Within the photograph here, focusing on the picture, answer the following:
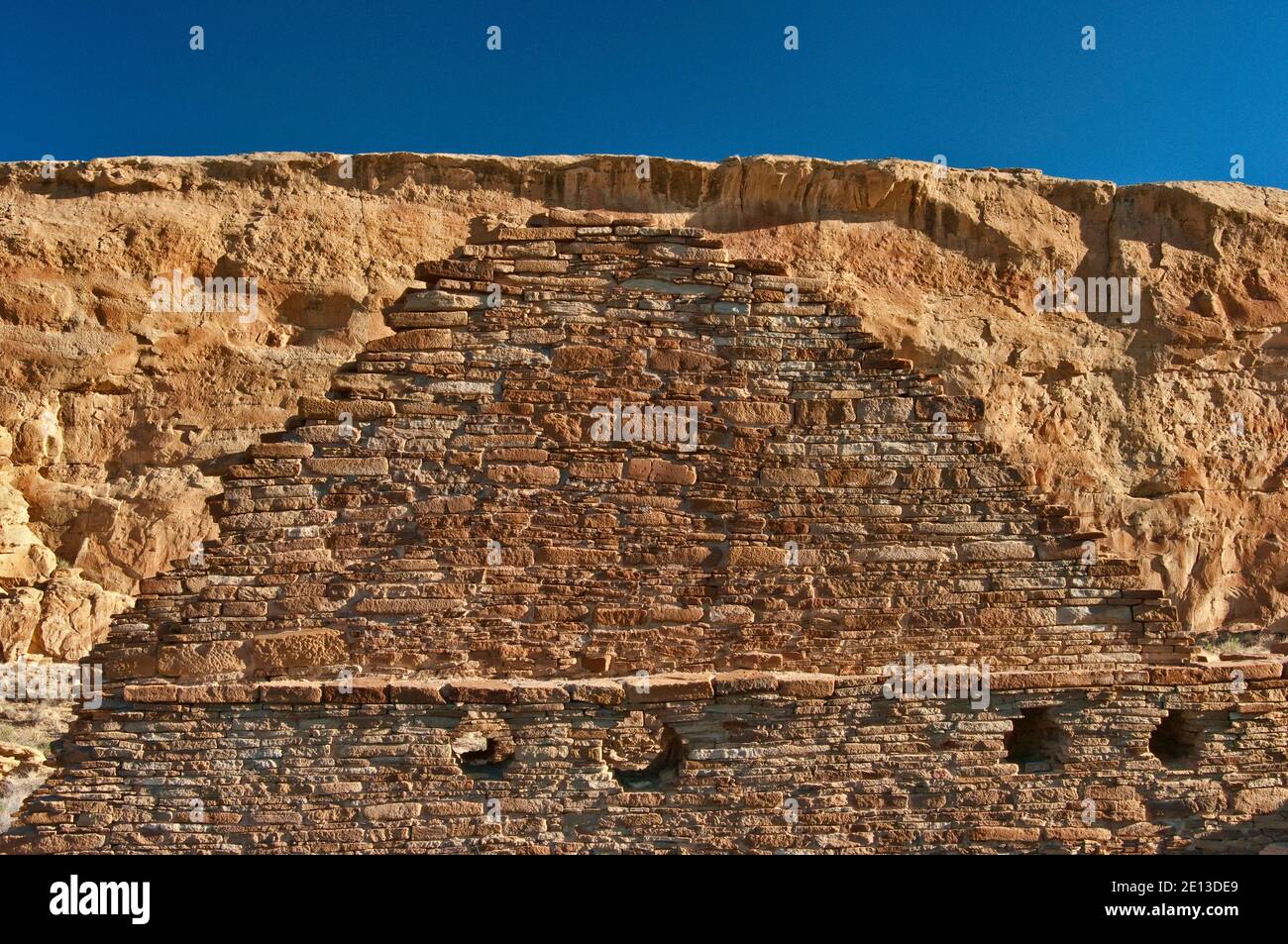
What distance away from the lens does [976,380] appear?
13.7 meters

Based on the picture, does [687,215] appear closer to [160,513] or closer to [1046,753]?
[160,513]

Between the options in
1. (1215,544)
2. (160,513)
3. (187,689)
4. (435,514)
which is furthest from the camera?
(1215,544)

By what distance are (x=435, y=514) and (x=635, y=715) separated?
1.60 m

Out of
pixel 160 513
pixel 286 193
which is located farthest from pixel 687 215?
pixel 160 513

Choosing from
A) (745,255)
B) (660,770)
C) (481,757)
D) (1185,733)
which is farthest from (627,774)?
(745,255)

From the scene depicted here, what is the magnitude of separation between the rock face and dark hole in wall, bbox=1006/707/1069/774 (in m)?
0.02

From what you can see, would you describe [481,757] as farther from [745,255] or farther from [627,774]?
[745,255]

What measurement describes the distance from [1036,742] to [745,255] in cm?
921

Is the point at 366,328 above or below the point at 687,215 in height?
below

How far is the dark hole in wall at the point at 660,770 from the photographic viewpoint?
5.66 meters

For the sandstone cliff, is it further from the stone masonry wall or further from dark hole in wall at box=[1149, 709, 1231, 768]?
the stone masonry wall

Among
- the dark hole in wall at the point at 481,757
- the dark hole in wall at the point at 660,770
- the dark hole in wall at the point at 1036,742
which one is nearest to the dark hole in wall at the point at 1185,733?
the dark hole in wall at the point at 1036,742

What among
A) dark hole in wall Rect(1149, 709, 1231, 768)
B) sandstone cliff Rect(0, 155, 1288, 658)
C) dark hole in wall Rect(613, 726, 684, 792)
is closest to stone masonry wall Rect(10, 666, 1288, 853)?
dark hole in wall Rect(613, 726, 684, 792)

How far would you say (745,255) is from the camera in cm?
1397
